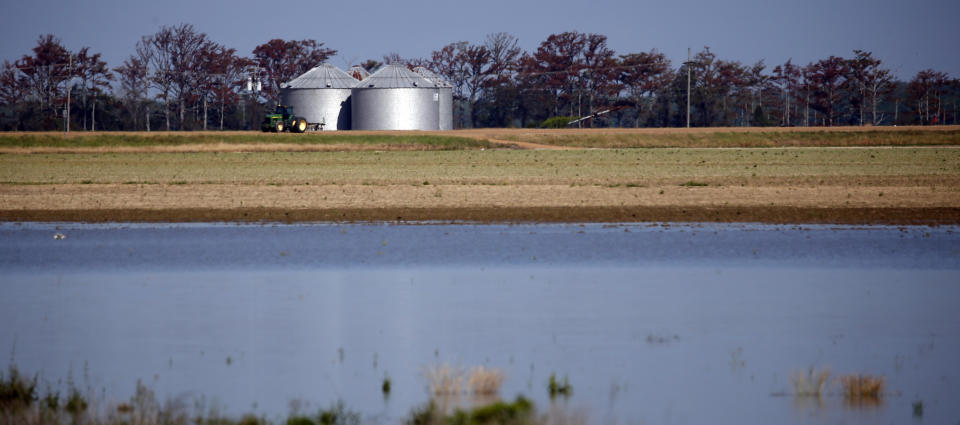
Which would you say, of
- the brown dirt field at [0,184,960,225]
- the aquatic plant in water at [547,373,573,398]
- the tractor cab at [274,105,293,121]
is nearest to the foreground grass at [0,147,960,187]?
the brown dirt field at [0,184,960,225]

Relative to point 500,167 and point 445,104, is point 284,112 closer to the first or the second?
point 445,104

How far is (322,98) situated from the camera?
102 metres

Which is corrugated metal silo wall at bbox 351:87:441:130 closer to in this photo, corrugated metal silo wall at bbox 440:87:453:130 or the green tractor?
corrugated metal silo wall at bbox 440:87:453:130

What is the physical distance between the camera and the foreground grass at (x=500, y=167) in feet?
140

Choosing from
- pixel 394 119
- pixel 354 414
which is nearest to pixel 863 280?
pixel 354 414

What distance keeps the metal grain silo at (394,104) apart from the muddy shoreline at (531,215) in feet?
213

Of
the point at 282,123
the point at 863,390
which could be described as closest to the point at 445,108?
the point at 282,123

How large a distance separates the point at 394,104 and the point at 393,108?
14.1 inches

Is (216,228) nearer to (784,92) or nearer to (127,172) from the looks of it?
(127,172)

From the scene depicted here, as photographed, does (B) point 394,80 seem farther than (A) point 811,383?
Yes

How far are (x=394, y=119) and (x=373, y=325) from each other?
3281 inches

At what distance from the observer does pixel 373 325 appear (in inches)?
631

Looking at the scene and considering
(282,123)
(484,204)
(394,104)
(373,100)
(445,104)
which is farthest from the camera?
(445,104)

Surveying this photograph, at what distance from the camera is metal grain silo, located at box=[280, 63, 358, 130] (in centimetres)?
10156
